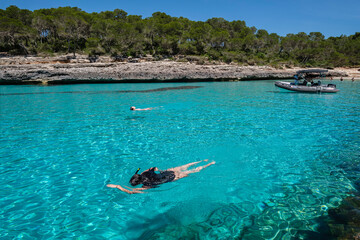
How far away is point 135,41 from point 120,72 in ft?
34.5

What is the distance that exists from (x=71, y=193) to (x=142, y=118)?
6716 mm

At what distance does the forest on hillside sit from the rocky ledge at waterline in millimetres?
5233

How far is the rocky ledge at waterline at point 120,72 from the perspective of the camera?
110 feet

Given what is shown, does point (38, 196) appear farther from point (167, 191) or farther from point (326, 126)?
point (326, 126)

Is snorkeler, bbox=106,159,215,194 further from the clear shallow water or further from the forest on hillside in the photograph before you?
the forest on hillside

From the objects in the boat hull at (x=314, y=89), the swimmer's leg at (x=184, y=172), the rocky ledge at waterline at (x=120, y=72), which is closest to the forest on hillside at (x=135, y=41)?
the rocky ledge at waterline at (x=120, y=72)

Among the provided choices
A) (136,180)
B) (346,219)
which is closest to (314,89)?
(346,219)

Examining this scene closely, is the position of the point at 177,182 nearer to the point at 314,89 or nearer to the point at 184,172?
the point at 184,172

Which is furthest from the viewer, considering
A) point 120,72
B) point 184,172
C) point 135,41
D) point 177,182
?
point 135,41

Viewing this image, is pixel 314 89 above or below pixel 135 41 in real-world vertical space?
below

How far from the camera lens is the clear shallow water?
11.0 ft

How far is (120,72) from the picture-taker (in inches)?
1426

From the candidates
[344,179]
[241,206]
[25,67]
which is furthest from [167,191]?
[25,67]

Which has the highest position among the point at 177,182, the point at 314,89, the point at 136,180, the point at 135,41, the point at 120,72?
the point at 135,41
